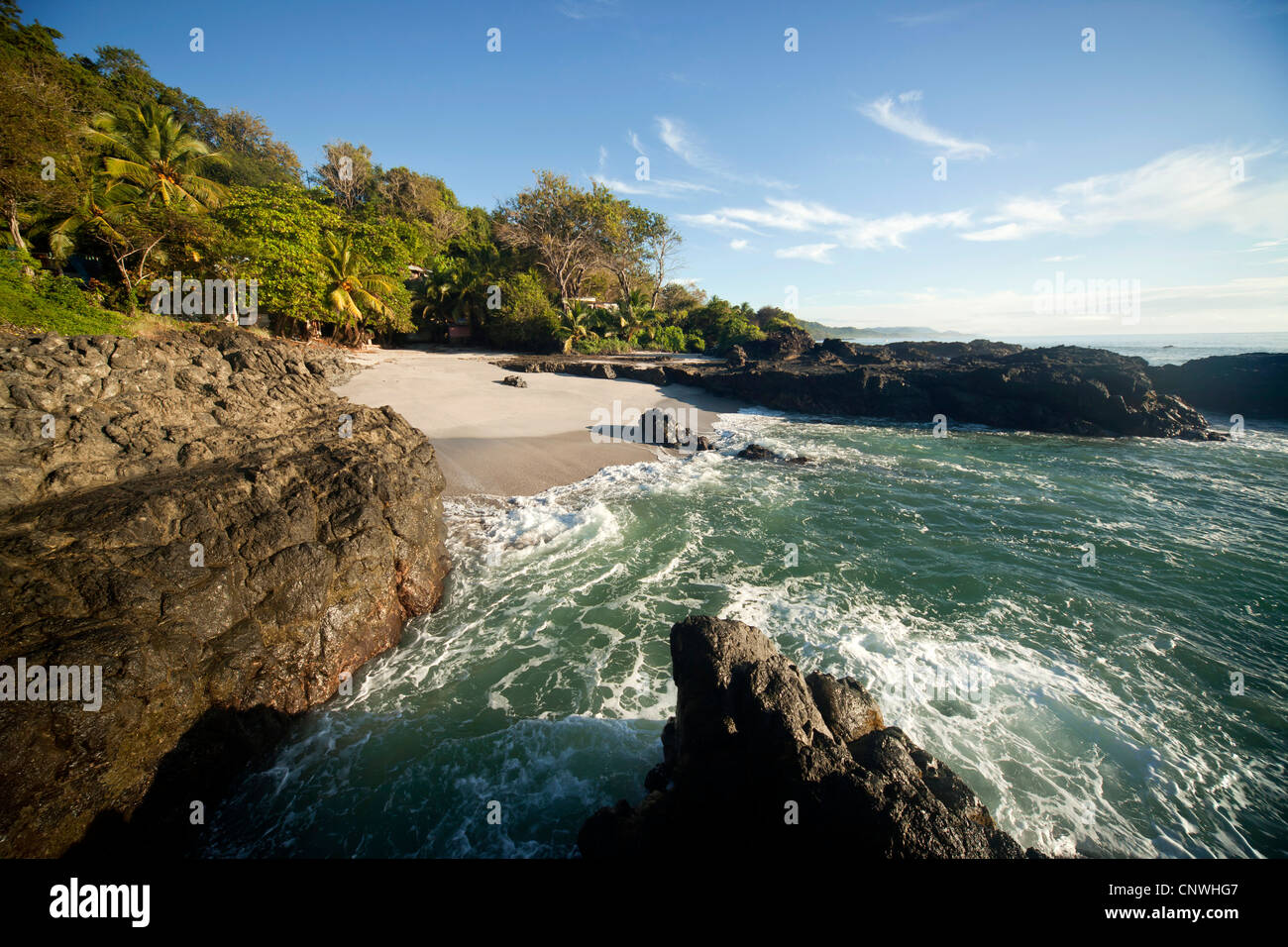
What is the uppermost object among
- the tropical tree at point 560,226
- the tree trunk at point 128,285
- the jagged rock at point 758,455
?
the tropical tree at point 560,226

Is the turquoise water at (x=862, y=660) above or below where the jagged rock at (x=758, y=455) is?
below

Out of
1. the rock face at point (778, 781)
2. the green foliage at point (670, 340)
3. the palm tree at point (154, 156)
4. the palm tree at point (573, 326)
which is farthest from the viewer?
the green foliage at point (670, 340)

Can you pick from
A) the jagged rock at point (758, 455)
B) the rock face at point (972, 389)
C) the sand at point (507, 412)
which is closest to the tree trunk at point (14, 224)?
the sand at point (507, 412)

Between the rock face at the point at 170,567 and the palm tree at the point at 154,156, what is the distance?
60.8ft

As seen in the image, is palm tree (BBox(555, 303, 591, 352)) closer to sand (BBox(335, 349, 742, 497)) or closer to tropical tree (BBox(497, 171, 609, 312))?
tropical tree (BBox(497, 171, 609, 312))

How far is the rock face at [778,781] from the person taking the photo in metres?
3.02

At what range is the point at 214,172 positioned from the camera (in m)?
36.5

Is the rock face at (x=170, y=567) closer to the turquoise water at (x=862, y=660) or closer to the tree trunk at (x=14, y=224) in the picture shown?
the turquoise water at (x=862, y=660)

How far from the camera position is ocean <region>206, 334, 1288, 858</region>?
466 cm

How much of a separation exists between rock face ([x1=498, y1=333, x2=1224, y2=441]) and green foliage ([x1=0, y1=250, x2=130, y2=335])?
16.6 metres

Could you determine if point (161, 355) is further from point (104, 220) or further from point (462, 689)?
point (104, 220)

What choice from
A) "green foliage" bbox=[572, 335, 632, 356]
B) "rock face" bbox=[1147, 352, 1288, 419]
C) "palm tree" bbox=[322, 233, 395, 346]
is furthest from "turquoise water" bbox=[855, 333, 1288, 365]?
"palm tree" bbox=[322, 233, 395, 346]
